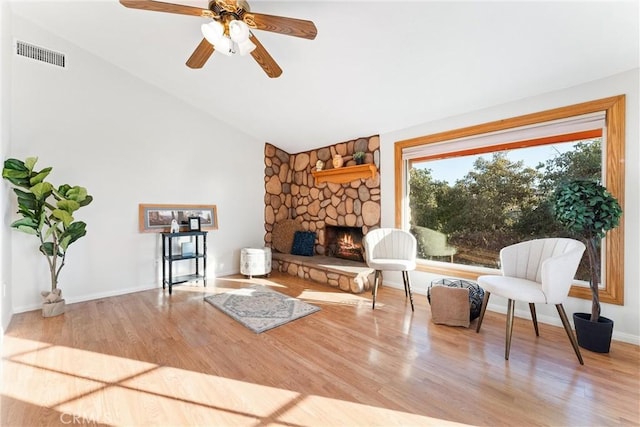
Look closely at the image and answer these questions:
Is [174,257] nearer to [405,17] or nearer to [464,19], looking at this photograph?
[405,17]

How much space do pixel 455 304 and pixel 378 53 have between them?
7.95 ft

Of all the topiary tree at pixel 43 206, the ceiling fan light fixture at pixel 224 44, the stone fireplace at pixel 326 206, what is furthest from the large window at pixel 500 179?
the topiary tree at pixel 43 206

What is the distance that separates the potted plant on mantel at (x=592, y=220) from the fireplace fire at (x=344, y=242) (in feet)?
8.24

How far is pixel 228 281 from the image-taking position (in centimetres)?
403

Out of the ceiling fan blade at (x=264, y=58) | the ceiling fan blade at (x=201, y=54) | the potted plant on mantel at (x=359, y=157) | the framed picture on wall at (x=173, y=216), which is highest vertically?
the ceiling fan blade at (x=201, y=54)

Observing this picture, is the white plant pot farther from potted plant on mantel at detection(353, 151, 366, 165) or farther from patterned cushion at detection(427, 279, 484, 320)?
potted plant on mantel at detection(353, 151, 366, 165)

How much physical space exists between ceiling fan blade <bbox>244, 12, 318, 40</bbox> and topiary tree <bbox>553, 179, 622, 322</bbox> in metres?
2.29

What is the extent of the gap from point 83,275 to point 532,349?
180 inches

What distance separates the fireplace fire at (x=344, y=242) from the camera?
4.26m

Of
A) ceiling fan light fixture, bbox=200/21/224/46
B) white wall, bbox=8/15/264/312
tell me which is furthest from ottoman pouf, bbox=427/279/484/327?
white wall, bbox=8/15/264/312

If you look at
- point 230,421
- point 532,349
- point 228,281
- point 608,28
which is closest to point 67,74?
point 228,281

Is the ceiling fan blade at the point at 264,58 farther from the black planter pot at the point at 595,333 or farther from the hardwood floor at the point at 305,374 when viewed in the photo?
the black planter pot at the point at 595,333

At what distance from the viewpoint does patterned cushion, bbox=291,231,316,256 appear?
4.65m

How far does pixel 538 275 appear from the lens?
2328mm
